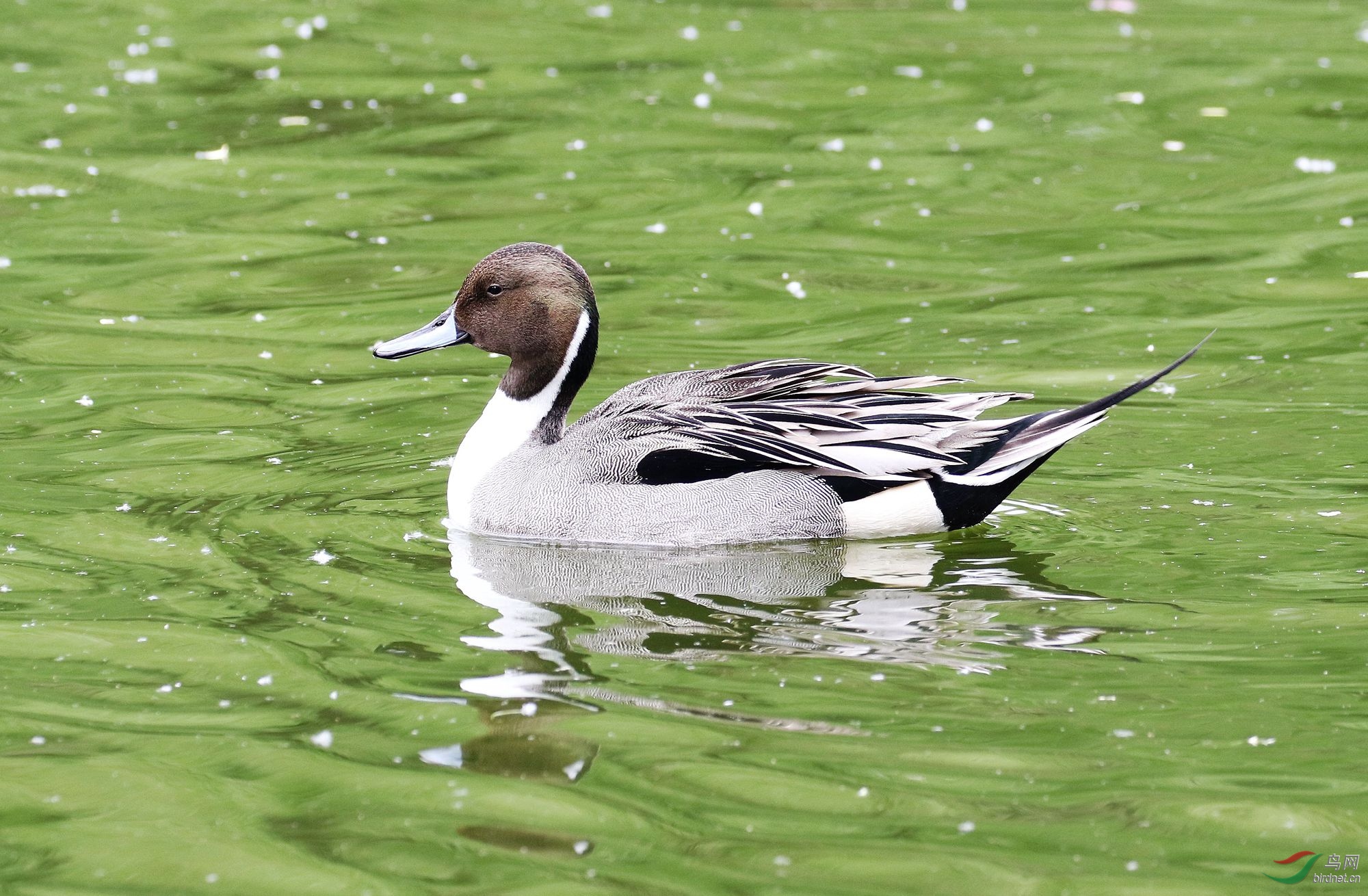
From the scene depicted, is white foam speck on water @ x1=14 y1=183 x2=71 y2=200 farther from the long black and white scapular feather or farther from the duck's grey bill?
the long black and white scapular feather

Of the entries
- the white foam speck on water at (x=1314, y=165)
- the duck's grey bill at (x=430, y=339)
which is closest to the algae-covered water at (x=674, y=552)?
the white foam speck on water at (x=1314, y=165)

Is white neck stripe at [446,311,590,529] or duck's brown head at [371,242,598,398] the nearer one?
white neck stripe at [446,311,590,529]

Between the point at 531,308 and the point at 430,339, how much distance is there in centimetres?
47

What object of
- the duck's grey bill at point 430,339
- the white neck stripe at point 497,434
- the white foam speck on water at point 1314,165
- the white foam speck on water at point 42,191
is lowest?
the white foam speck on water at point 1314,165

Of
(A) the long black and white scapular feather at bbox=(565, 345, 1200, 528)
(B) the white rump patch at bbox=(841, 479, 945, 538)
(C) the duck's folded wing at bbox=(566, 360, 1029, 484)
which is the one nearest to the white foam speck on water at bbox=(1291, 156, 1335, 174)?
(A) the long black and white scapular feather at bbox=(565, 345, 1200, 528)

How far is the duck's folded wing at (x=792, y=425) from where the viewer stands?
7.35 m

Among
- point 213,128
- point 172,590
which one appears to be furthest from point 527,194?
point 172,590

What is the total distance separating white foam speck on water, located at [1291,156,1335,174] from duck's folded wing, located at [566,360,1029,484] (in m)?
6.98

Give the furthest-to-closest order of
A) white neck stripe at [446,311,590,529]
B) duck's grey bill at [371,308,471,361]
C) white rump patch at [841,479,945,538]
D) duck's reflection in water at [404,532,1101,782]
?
duck's grey bill at [371,308,471,361] → white neck stripe at [446,311,590,529] → white rump patch at [841,479,945,538] → duck's reflection in water at [404,532,1101,782]

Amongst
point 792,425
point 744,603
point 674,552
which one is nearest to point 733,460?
point 792,425

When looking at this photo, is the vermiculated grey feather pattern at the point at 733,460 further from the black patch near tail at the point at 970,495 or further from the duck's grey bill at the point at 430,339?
the duck's grey bill at the point at 430,339

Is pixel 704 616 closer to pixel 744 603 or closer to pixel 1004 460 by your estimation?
pixel 744 603

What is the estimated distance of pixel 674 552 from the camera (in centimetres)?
729

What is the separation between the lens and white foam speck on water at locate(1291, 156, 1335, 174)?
13.5 m
